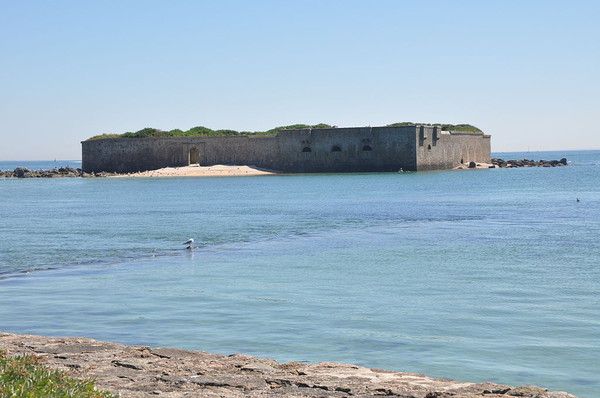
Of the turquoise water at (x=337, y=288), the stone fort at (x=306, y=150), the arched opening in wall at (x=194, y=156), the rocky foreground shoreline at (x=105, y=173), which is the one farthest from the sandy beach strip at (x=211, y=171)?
the turquoise water at (x=337, y=288)

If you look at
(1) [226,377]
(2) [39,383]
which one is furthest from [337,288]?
(2) [39,383]

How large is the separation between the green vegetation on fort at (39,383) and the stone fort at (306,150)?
57356 mm

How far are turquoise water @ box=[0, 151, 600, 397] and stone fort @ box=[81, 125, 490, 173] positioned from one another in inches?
1443

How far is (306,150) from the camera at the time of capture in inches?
2643

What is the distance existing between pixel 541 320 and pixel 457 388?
3872mm

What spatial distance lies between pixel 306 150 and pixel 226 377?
201 feet

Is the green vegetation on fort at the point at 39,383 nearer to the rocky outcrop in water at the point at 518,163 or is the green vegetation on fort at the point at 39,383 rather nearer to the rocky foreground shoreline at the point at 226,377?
the rocky foreground shoreline at the point at 226,377

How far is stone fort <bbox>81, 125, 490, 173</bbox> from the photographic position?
6397cm

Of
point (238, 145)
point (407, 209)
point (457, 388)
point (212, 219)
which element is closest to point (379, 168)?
point (238, 145)

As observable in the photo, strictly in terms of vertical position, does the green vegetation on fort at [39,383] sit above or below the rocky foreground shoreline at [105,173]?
below

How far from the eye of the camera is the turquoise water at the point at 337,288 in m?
8.16

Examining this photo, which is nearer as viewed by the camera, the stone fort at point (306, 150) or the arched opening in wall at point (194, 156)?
the stone fort at point (306, 150)

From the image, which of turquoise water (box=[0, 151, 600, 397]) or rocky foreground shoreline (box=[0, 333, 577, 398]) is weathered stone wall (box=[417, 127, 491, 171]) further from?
rocky foreground shoreline (box=[0, 333, 577, 398])

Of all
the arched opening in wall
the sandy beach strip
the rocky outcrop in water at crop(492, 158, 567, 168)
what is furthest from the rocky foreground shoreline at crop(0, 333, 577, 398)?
the rocky outcrop in water at crop(492, 158, 567, 168)
